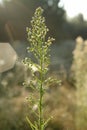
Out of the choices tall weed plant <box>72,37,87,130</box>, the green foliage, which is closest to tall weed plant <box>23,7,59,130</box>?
the green foliage

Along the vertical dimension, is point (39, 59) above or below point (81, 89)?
below

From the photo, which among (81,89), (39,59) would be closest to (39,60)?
(39,59)

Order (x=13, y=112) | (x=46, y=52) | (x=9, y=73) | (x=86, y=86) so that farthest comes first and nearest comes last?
1. (x=9, y=73)
2. (x=13, y=112)
3. (x=86, y=86)
4. (x=46, y=52)

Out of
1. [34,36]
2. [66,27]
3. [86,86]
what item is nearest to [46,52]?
[34,36]

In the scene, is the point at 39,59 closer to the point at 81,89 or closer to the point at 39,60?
the point at 39,60

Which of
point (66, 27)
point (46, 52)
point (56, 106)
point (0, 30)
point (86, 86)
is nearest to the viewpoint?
point (46, 52)

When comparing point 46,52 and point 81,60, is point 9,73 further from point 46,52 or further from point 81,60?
point 46,52

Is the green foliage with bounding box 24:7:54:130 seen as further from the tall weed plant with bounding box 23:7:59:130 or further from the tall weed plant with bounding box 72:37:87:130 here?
the tall weed plant with bounding box 72:37:87:130

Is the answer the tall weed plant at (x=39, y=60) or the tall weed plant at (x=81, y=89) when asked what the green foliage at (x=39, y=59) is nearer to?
the tall weed plant at (x=39, y=60)

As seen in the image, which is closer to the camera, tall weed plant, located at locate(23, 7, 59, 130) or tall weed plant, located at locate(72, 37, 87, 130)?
tall weed plant, located at locate(23, 7, 59, 130)

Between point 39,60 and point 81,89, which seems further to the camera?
point 81,89

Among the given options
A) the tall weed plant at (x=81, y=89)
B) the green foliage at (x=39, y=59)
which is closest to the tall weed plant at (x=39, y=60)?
the green foliage at (x=39, y=59)
